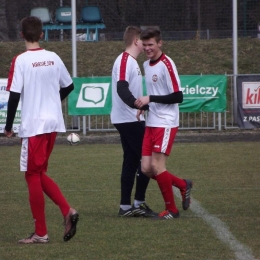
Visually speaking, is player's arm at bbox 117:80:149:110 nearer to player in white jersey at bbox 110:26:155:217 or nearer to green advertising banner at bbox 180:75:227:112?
player in white jersey at bbox 110:26:155:217

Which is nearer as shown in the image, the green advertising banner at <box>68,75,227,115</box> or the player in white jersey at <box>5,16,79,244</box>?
the player in white jersey at <box>5,16,79,244</box>

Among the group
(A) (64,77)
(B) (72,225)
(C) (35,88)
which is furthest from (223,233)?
(C) (35,88)

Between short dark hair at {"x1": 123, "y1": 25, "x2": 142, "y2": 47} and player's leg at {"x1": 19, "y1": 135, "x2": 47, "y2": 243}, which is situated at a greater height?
short dark hair at {"x1": 123, "y1": 25, "x2": 142, "y2": 47}

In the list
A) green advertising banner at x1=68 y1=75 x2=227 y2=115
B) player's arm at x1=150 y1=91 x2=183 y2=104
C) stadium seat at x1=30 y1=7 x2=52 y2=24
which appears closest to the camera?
player's arm at x1=150 y1=91 x2=183 y2=104

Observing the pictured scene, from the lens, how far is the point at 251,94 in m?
18.7

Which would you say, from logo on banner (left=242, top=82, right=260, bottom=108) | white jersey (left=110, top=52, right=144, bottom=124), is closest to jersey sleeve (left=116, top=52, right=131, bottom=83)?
white jersey (left=110, top=52, right=144, bottom=124)

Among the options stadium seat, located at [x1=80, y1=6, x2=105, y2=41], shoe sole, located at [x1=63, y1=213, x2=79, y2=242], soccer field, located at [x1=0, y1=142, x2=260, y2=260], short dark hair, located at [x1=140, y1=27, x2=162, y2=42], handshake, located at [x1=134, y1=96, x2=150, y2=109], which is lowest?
soccer field, located at [x1=0, y1=142, x2=260, y2=260]

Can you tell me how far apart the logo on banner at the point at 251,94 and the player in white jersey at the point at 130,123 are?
10548 mm

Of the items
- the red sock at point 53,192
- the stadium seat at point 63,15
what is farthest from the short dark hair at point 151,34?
the stadium seat at point 63,15

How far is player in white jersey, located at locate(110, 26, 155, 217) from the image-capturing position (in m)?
8.12

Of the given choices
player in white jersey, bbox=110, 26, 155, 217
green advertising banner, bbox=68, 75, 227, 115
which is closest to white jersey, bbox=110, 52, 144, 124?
player in white jersey, bbox=110, 26, 155, 217

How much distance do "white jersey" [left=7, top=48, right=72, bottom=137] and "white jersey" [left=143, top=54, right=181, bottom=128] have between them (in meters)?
1.45

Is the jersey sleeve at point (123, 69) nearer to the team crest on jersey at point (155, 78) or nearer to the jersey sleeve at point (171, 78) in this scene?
the team crest on jersey at point (155, 78)

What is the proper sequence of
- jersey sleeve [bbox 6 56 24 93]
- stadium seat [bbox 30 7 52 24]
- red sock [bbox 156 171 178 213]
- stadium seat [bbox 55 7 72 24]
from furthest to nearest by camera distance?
stadium seat [bbox 55 7 72 24] < stadium seat [bbox 30 7 52 24] < red sock [bbox 156 171 178 213] < jersey sleeve [bbox 6 56 24 93]
